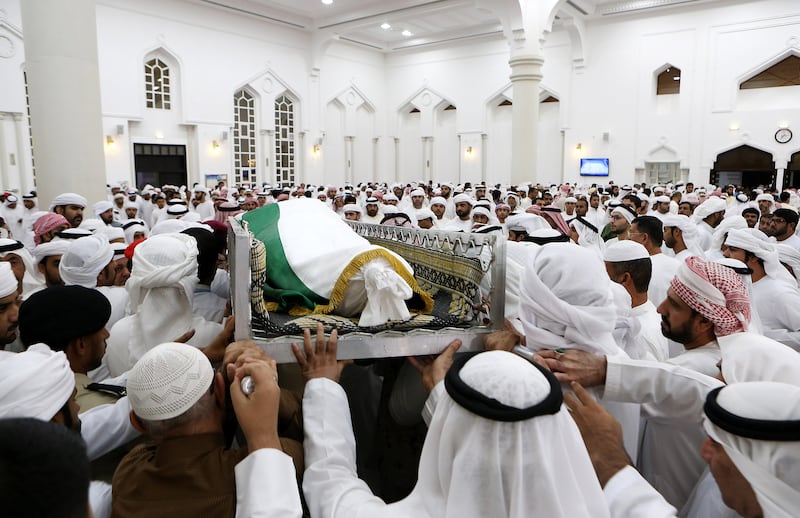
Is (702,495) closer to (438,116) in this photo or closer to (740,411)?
(740,411)

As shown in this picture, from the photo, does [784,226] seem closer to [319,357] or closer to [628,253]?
[628,253]

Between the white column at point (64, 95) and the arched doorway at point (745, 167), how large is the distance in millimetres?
14132

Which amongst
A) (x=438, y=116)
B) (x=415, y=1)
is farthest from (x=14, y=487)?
→ (x=438, y=116)

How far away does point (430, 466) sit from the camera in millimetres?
964

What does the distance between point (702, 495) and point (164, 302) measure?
1.54 metres

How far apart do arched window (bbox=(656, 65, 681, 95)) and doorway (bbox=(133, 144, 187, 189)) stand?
12327mm

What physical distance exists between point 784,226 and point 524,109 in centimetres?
762

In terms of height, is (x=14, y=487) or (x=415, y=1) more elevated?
(x=415, y=1)

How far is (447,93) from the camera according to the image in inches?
694

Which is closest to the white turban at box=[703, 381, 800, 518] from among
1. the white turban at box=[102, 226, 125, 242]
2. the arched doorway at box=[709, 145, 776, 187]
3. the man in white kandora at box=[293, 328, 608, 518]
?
the man in white kandora at box=[293, 328, 608, 518]

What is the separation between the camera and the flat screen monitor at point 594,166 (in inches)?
593

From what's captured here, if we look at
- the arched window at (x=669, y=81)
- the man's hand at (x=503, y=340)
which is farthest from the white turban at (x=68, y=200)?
the arched window at (x=669, y=81)

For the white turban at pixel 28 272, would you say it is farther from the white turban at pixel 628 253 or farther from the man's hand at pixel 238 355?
the white turban at pixel 628 253

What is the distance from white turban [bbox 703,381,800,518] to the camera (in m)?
0.83
